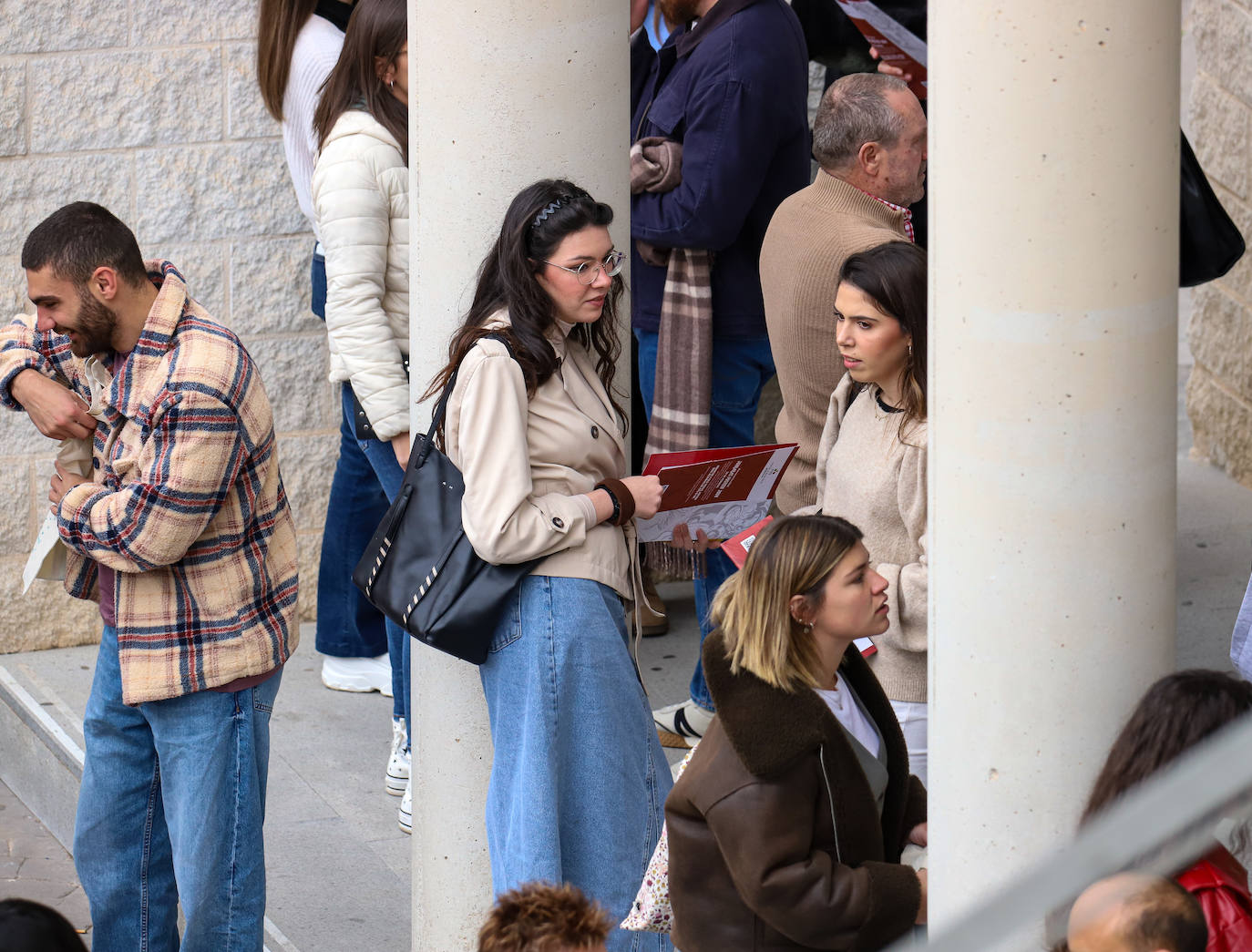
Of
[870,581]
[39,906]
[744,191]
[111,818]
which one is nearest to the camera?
[39,906]

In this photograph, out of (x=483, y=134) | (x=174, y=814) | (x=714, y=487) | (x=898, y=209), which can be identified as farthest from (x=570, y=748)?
(x=898, y=209)

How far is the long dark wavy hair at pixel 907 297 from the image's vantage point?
356 centimetres

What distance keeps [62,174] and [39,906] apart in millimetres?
4215

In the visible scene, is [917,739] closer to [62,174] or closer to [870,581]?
[870,581]

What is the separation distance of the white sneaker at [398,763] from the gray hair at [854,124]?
2.16 m

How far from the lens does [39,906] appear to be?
255 centimetres

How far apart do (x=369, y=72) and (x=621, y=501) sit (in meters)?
1.87

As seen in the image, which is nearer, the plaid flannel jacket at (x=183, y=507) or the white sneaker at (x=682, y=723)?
the plaid flannel jacket at (x=183, y=507)

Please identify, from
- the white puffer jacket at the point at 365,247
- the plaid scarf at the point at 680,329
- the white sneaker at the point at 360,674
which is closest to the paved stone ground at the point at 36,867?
the white sneaker at the point at 360,674

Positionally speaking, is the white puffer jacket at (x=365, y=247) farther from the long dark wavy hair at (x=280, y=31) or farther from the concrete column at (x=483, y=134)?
the concrete column at (x=483, y=134)

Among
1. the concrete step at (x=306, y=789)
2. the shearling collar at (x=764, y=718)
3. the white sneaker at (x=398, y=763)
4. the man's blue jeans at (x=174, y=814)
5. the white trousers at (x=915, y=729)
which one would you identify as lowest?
the concrete step at (x=306, y=789)

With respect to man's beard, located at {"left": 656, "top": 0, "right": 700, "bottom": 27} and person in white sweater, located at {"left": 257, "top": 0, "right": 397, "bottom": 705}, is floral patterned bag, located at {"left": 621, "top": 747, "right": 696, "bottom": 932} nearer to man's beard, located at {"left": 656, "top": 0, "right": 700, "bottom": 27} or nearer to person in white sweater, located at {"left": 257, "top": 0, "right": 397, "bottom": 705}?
person in white sweater, located at {"left": 257, "top": 0, "right": 397, "bottom": 705}

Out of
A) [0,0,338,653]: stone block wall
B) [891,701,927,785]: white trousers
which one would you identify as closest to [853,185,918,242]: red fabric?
[891,701,927,785]: white trousers

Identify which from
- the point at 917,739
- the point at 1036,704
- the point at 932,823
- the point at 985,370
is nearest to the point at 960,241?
the point at 985,370
